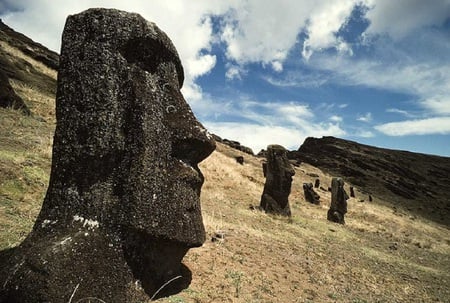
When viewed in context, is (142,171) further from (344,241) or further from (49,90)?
(49,90)

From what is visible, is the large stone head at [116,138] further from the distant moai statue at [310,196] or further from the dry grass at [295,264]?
the distant moai statue at [310,196]

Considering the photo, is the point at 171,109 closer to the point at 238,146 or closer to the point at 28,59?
the point at 28,59

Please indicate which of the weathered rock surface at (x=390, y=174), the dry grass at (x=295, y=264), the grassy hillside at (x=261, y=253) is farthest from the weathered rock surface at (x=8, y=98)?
the weathered rock surface at (x=390, y=174)

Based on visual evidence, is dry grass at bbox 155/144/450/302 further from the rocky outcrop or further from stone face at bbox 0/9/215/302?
the rocky outcrop

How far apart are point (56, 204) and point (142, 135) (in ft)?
5.29

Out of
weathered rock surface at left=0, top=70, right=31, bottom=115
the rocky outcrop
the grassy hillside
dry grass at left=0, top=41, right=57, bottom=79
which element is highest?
dry grass at left=0, top=41, right=57, bottom=79

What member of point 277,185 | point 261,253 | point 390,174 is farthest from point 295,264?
point 390,174

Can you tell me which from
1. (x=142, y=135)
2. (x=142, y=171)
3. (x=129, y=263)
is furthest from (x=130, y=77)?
(x=129, y=263)

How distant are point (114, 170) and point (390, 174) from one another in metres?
90.3

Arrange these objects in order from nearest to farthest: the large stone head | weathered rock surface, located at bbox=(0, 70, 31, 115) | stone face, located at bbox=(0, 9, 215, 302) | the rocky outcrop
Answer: stone face, located at bbox=(0, 9, 215, 302)
the large stone head
weathered rock surface, located at bbox=(0, 70, 31, 115)
the rocky outcrop

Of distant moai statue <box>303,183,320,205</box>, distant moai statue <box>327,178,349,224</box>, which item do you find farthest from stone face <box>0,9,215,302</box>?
distant moai statue <box>303,183,320,205</box>

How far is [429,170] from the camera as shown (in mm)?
110312

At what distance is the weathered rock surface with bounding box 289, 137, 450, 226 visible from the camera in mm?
62703

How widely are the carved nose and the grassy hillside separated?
2.30 metres
